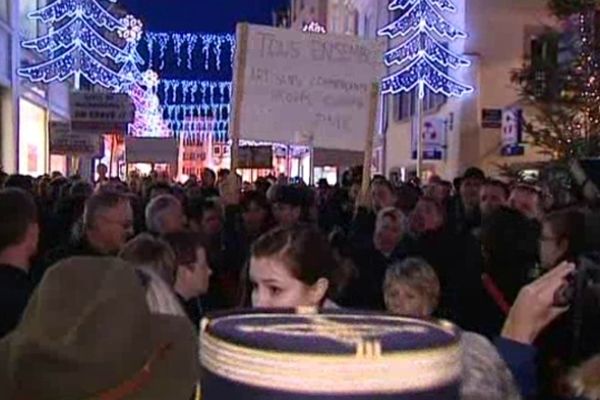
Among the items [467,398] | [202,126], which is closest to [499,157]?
[467,398]

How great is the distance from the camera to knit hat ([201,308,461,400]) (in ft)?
4.47

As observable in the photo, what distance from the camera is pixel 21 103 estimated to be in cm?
3034

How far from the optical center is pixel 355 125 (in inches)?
344

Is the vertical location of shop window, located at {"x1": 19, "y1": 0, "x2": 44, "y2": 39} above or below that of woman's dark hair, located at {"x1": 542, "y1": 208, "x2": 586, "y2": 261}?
above

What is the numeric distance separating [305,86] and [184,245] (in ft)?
10.8

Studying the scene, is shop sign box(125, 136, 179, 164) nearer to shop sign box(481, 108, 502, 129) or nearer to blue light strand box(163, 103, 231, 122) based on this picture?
shop sign box(481, 108, 502, 129)

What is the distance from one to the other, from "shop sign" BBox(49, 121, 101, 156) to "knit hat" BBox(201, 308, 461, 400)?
70.2 feet

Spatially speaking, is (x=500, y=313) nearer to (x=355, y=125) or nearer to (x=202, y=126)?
(x=355, y=125)

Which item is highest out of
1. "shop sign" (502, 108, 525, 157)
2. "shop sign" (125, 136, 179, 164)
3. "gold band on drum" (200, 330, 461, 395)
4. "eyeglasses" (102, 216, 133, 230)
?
"shop sign" (502, 108, 525, 157)

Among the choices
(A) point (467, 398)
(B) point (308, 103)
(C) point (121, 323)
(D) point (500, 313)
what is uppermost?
(B) point (308, 103)

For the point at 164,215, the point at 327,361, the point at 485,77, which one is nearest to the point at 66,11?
the point at 485,77

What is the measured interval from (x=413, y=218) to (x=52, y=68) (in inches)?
875

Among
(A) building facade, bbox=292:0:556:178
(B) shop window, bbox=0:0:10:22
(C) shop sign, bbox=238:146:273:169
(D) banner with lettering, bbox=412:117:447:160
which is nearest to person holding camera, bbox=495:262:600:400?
(C) shop sign, bbox=238:146:273:169

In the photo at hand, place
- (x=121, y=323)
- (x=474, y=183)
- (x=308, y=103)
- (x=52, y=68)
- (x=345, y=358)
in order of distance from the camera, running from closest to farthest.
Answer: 1. (x=345, y=358)
2. (x=121, y=323)
3. (x=308, y=103)
4. (x=474, y=183)
5. (x=52, y=68)
